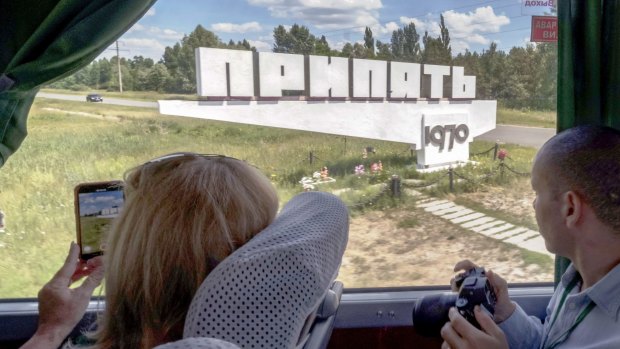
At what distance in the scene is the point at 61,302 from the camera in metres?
1.58

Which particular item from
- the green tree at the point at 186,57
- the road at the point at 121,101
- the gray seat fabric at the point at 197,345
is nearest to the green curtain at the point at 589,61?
the green tree at the point at 186,57

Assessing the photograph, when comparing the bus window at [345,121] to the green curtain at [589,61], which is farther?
the bus window at [345,121]

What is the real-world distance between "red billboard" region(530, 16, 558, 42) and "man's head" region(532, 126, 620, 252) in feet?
2.71

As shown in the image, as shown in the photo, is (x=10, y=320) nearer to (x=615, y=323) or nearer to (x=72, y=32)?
(x=72, y=32)

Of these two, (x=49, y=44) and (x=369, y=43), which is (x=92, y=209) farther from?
(x=369, y=43)

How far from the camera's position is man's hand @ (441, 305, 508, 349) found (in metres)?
1.40

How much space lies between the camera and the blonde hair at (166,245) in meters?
0.86

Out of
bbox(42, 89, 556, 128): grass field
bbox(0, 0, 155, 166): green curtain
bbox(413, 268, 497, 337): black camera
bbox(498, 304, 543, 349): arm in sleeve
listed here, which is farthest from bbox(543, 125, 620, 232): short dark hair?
bbox(0, 0, 155, 166): green curtain

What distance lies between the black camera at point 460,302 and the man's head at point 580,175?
0.78 ft

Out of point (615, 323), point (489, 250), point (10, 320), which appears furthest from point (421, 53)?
point (10, 320)

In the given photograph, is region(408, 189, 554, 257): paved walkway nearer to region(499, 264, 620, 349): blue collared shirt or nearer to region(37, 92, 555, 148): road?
region(37, 92, 555, 148): road

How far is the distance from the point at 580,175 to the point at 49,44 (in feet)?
5.81

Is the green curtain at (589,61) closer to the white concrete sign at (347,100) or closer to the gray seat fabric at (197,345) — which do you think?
the white concrete sign at (347,100)

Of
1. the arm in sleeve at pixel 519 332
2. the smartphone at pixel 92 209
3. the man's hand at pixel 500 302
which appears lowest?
the arm in sleeve at pixel 519 332
